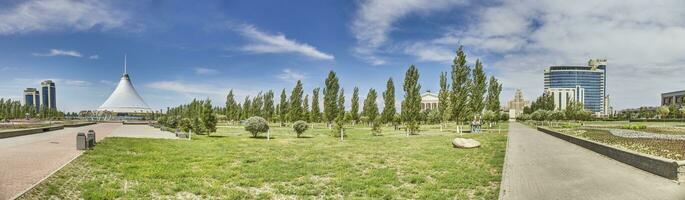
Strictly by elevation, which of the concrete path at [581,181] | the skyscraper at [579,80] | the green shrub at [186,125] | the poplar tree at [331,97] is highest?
the skyscraper at [579,80]

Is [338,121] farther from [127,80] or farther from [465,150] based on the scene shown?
[127,80]

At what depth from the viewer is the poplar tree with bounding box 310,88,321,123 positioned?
6969 centimetres

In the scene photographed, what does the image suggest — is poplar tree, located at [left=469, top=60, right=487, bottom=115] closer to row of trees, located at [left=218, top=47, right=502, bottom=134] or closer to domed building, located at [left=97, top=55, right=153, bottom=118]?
row of trees, located at [left=218, top=47, right=502, bottom=134]

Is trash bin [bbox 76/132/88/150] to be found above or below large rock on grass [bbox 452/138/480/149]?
above

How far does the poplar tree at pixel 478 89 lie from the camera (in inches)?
1886

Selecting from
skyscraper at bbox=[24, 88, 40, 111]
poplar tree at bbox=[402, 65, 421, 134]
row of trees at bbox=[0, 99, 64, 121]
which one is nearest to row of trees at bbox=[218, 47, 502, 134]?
poplar tree at bbox=[402, 65, 421, 134]

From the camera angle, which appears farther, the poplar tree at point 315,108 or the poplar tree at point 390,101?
the poplar tree at point 315,108

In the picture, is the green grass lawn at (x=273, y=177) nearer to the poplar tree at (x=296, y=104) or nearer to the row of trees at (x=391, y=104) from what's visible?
the row of trees at (x=391, y=104)

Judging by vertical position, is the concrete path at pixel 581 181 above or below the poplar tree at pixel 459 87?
below

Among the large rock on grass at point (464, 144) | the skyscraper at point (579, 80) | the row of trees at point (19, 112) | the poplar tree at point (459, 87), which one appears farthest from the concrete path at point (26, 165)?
the skyscraper at point (579, 80)

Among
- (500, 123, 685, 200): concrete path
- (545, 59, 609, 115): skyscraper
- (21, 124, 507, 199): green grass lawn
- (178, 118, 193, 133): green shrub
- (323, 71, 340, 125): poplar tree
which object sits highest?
(545, 59, 609, 115): skyscraper

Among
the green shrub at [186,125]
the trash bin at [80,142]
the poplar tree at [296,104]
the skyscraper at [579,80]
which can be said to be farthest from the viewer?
the skyscraper at [579,80]

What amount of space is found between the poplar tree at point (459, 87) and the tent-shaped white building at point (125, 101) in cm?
10318

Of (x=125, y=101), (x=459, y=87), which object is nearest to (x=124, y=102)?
(x=125, y=101)
